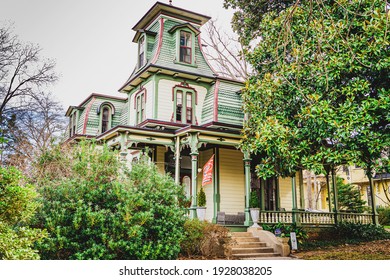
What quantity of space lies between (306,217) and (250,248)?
377 centimetres

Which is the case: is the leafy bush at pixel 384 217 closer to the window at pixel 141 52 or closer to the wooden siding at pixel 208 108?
the wooden siding at pixel 208 108

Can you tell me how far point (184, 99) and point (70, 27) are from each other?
20.3 feet

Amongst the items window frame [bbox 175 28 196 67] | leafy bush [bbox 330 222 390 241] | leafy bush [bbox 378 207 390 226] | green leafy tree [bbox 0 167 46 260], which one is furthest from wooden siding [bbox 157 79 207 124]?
leafy bush [bbox 378 207 390 226]

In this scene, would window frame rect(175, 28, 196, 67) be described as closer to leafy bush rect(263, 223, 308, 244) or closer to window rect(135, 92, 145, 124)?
window rect(135, 92, 145, 124)

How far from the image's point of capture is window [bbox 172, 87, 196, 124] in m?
13.8

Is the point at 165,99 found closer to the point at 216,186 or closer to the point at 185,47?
the point at 185,47

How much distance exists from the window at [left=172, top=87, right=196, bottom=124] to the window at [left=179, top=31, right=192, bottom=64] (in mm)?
1369

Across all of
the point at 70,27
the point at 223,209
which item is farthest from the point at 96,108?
the point at 70,27

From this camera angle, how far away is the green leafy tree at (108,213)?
659 centimetres

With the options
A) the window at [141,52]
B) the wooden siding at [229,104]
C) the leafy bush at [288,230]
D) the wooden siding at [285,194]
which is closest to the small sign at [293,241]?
the leafy bush at [288,230]

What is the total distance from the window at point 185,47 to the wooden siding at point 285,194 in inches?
250

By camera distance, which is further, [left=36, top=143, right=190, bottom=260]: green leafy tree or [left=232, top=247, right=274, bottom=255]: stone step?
[left=232, top=247, right=274, bottom=255]: stone step
